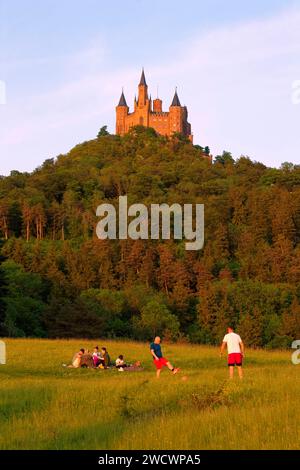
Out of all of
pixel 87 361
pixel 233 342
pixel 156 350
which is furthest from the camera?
pixel 87 361

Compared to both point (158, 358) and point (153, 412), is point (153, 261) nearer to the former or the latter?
point (158, 358)

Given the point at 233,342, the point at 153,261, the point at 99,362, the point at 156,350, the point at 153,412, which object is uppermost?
the point at 153,261

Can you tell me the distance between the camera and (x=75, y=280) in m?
97.6

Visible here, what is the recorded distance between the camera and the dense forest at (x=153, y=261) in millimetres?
78188

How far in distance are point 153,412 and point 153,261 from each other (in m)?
91.0

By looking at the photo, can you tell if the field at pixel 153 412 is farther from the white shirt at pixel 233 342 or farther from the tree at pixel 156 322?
the tree at pixel 156 322

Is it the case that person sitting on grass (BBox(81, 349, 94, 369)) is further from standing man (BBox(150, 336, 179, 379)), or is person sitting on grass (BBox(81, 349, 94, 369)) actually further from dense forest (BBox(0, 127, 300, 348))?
dense forest (BBox(0, 127, 300, 348))

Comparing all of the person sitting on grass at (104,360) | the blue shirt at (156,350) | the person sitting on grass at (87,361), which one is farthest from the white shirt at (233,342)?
the person sitting on grass at (87,361)

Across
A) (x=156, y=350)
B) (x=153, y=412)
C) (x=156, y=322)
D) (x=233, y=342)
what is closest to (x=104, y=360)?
(x=156, y=350)

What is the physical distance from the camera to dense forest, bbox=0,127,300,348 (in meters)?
78.2

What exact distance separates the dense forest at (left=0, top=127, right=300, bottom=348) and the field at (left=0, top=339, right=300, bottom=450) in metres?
37.6

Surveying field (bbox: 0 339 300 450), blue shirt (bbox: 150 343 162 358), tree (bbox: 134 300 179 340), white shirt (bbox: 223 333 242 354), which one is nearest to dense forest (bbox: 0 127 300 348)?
tree (bbox: 134 300 179 340)

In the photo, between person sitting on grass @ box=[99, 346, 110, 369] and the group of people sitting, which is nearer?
the group of people sitting

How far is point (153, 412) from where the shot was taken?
15891 millimetres
